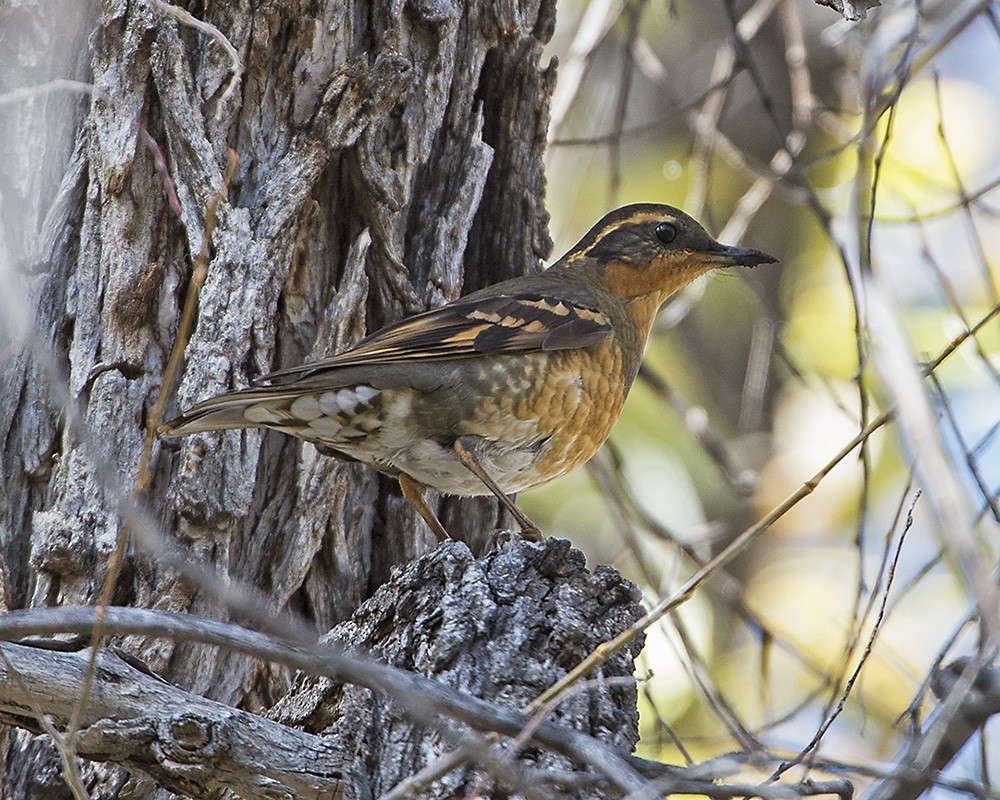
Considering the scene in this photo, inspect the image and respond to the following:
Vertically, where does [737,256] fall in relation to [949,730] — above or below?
above

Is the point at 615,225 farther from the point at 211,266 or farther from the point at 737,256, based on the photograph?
the point at 211,266

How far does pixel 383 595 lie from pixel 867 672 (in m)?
4.35

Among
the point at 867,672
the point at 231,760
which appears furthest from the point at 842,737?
the point at 231,760

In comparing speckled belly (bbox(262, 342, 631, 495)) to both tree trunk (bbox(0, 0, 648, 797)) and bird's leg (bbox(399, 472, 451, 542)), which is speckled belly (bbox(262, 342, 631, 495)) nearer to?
bird's leg (bbox(399, 472, 451, 542))

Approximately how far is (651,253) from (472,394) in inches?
51.0

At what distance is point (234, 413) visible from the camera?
12.0ft

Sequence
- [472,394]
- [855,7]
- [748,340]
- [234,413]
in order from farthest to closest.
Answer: [748,340], [472,394], [234,413], [855,7]

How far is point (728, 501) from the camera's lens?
7.86 meters

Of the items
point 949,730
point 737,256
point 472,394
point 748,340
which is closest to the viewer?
point 949,730

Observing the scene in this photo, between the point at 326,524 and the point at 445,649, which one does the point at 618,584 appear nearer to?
the point at 445,649

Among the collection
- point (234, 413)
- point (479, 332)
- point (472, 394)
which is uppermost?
point (479, 332)

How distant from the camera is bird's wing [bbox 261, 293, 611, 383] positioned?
400 cm

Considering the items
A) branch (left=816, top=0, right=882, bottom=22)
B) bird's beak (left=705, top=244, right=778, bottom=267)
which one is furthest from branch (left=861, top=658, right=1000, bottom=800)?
bird's beak (left=705, top=244, right=778, bottom=267)

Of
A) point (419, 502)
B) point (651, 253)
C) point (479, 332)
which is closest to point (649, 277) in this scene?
point (651, 253)
